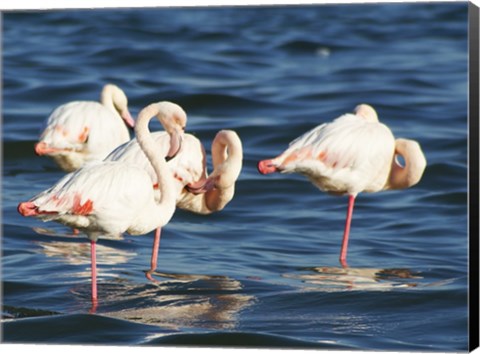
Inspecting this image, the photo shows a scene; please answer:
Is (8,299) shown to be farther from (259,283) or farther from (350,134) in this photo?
(350,134)

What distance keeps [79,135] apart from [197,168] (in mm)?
1396

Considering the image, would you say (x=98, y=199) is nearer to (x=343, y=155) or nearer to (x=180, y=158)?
(x=180, y=158)

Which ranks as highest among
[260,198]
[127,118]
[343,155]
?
[127,118]

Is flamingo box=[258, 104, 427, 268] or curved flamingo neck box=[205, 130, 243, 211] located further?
flamingo box=[258, 104, 427, 268]

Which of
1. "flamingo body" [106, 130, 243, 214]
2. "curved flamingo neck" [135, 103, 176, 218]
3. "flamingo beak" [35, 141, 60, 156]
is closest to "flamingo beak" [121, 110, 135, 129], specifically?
"flamingo beak" [35, 141, 60, 156]

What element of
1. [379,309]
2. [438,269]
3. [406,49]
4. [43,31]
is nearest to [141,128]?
[379,309]

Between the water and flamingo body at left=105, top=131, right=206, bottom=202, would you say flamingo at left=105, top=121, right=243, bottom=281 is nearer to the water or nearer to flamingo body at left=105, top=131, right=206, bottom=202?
flamingo body at left=105, top=131, right=206, bottom=202

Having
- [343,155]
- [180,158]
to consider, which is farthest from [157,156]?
[343,155]

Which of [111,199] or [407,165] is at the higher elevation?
[407,165]

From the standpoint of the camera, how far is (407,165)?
6914mm

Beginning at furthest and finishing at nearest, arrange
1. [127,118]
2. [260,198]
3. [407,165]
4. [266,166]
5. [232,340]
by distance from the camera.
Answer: [260,198], [127,118], [407,165], [266,166], [232,340]

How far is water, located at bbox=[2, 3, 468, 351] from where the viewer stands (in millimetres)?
5316

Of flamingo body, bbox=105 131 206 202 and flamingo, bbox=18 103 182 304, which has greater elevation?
flamingo body, bbox=105 131 206 202

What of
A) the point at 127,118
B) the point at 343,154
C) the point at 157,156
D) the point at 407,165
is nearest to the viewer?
the point at 157,156
